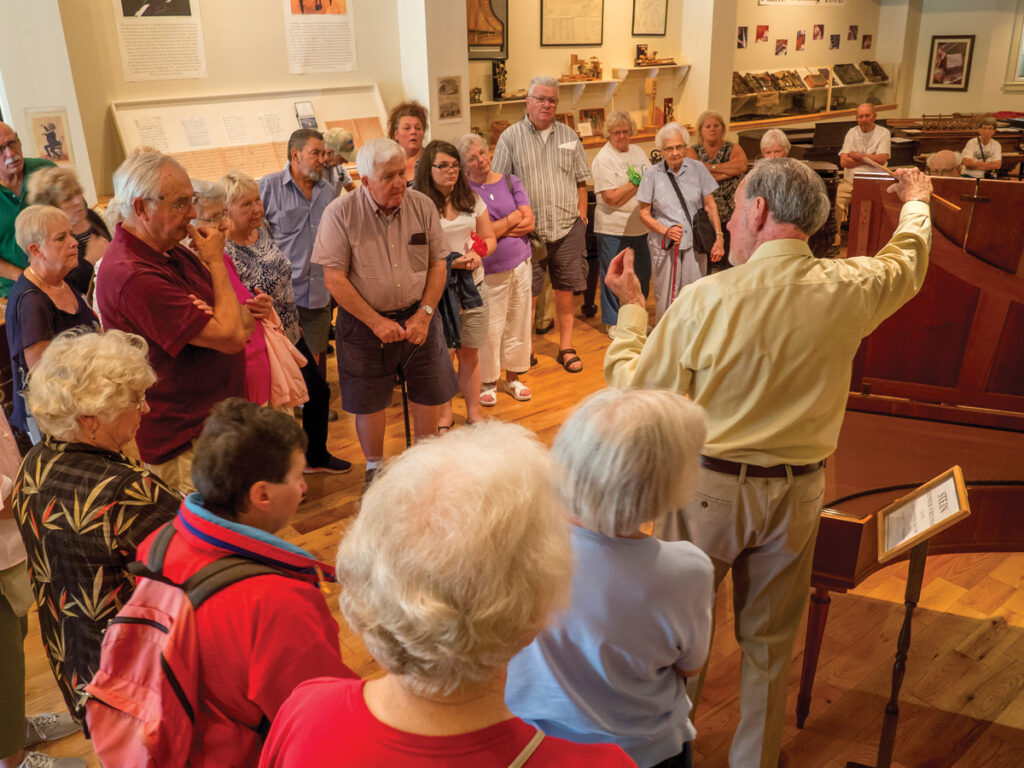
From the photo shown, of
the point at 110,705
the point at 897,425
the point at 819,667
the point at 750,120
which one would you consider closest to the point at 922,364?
the point at 897,425

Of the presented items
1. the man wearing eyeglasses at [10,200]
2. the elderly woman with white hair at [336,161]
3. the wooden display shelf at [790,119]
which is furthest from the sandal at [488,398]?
the wooden display shelf at [790,119]

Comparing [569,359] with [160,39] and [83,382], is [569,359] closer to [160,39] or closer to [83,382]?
[160,39]

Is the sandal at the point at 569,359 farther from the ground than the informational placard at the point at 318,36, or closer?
closer

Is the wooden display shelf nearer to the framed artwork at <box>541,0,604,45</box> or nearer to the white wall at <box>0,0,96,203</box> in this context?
the framed artwork at <box>541,0,604,45</box>

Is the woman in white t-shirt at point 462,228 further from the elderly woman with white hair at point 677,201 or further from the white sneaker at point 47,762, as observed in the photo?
the white sneaker at point 47,762

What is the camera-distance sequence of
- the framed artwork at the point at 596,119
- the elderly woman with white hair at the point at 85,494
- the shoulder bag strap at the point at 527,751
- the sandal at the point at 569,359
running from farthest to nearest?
the framed artwork at the point at 596,119, the sandal at the point at 569,359, the elderly woman with white hair at the point at 85,494, the shoulder bag strap at the point at 527,751

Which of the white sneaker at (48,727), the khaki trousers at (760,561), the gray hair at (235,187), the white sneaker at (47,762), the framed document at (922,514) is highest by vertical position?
the gray hair at (235,187)

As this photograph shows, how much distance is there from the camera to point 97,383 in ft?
5.68

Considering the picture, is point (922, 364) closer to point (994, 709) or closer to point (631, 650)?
point (994, 709)

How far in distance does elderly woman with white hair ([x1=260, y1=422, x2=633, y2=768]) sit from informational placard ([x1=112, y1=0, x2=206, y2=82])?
20.2ft

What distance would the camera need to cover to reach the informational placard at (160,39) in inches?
235

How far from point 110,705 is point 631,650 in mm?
881

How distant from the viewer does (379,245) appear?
339 cm

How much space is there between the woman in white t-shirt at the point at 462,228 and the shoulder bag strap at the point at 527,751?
297cm
